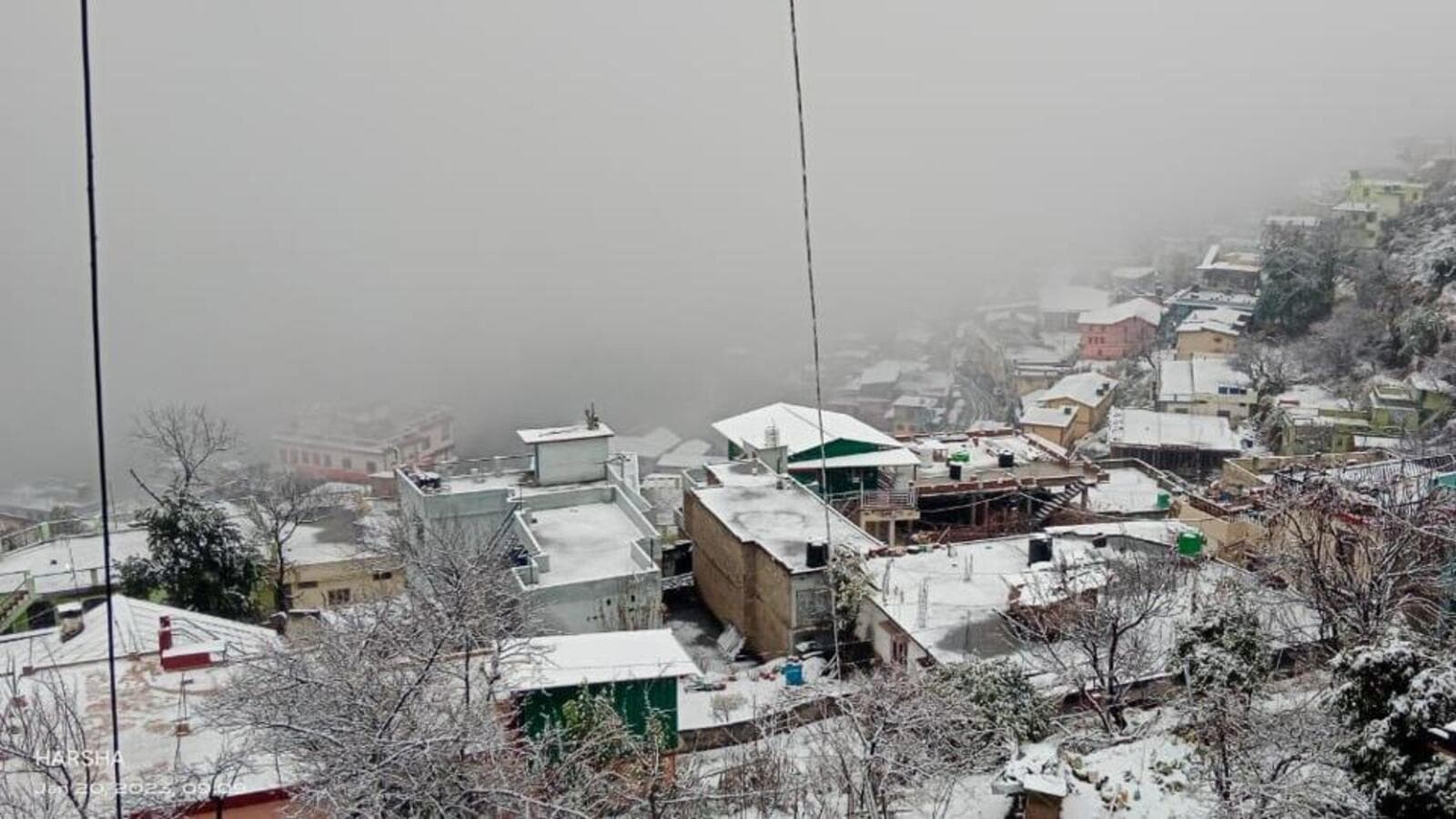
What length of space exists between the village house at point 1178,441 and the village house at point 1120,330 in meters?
15.5

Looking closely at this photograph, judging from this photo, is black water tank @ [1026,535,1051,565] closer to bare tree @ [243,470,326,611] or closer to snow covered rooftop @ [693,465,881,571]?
snow covered rooftop @ [693,465,881,571]

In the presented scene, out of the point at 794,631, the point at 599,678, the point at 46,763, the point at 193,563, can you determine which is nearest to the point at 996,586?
the point at 794,631

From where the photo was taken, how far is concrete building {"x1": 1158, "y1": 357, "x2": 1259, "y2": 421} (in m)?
32.5

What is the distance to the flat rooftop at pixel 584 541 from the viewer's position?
15.6 m

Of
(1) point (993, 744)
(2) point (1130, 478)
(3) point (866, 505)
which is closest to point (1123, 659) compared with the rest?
(1) point (993, 744)

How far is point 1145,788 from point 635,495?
38.9ft

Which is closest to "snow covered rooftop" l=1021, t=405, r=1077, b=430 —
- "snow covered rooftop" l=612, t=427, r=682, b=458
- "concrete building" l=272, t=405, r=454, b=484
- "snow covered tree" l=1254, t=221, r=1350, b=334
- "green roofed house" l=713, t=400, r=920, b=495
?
"snow covered tree" l=1254, t=221, r=1350, b=334

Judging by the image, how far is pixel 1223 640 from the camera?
31.2ft

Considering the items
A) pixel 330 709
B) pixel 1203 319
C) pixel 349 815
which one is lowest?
pixel 349 815

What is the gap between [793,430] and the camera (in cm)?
2295

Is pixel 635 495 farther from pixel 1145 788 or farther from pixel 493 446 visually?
pixel 493 446

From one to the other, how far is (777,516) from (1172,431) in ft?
53.1

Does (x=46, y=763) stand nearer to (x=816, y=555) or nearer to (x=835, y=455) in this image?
(x=816, y=555)

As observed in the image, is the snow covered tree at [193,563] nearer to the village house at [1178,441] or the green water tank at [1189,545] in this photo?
the green water tank at [1189,545]
